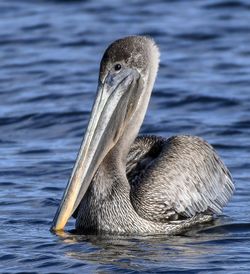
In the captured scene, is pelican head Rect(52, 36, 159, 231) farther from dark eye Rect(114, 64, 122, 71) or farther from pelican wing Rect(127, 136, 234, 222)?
pelican wing Rect(127, 136, 234, 222)

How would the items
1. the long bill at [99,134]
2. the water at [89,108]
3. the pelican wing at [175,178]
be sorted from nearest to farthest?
the water at [89,108] < the long bill at [99,134] < the pelican wing at [175,178]

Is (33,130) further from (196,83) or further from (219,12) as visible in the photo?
(219,12)

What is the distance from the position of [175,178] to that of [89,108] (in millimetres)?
4594

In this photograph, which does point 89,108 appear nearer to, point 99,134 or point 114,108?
point 114,108

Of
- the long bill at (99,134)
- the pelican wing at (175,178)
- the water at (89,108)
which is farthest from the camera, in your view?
the pelican wing at (175,178)

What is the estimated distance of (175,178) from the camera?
971 centimetres

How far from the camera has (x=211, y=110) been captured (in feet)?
45.9

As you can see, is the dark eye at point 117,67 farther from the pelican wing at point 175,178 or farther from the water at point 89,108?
the water at point 89,108

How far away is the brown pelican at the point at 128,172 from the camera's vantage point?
369 inches

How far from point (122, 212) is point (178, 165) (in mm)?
725

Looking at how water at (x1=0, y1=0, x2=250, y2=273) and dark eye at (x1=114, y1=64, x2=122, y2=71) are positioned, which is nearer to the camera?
water at (x1=0, y1=0, x2=250, y2=273)

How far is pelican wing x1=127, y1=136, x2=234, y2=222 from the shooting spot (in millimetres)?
9477

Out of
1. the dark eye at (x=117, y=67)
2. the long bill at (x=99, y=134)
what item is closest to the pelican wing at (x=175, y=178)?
the long bill at (x=99, y=134)

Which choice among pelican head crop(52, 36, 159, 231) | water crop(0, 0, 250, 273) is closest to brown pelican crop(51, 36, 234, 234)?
pelican head crop(52, 36, 159, 231)
